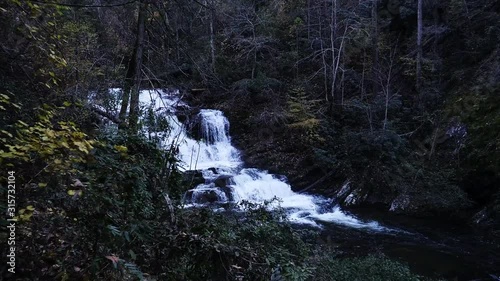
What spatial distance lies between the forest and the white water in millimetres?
165

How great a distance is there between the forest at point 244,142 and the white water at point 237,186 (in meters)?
0.17

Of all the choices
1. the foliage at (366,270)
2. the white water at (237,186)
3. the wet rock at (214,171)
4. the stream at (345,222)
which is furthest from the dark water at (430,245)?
the wet rock at (214,171)

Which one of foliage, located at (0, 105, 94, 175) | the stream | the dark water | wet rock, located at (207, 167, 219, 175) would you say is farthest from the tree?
wet rock, located at (207, 167, 219, 175)

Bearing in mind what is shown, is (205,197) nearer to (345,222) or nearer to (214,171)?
(214,171)

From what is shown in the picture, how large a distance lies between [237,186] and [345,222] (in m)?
3.90

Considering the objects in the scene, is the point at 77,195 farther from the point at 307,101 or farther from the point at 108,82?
the point at 307,101

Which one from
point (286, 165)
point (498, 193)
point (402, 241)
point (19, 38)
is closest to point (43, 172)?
point (19, 38)

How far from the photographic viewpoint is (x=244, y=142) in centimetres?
1648

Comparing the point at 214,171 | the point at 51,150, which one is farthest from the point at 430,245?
the point at 51,150

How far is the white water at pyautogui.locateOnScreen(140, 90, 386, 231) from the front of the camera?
35.6 feet

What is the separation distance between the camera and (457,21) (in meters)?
16.4

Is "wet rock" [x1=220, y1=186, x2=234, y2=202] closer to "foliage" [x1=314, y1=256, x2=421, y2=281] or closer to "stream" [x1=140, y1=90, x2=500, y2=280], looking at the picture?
"stream" [x1=140, y1=90, x2=500, y2=280]

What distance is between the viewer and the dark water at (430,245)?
731 centimetres

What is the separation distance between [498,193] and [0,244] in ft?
38.1
